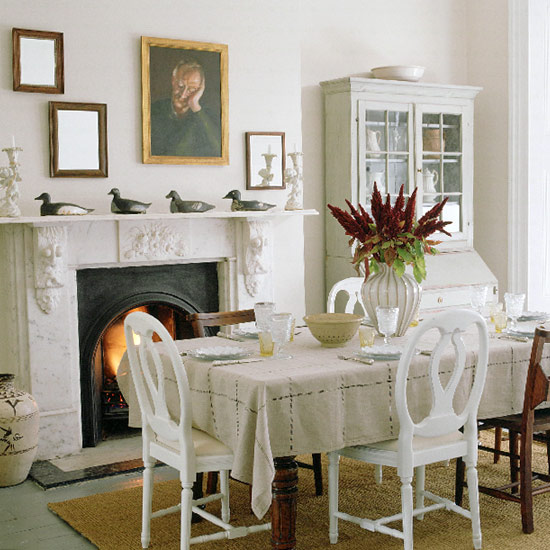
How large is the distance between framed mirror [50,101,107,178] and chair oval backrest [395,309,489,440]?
2276mm

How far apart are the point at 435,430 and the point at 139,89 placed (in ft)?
8.48

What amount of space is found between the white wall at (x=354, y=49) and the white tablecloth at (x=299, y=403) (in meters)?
2.47

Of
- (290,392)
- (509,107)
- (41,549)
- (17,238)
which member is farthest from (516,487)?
(509,107)

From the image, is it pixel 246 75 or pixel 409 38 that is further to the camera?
pixel 409 38

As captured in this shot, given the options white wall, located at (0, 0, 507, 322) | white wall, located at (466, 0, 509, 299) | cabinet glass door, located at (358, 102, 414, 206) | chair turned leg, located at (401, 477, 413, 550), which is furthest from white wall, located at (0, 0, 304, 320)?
chair turned leg, located at (401, 477, 413, 550)

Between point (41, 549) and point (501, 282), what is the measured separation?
399cm

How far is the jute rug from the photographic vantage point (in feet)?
10.4

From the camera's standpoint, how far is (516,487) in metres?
3.55

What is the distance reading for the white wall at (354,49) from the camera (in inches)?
219

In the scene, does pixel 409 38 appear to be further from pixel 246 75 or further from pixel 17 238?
pixel 17 238

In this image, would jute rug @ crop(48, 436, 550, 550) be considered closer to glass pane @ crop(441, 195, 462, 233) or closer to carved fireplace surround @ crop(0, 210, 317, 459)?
carved fireplace surround @ crop(0, 210, 317, 459)

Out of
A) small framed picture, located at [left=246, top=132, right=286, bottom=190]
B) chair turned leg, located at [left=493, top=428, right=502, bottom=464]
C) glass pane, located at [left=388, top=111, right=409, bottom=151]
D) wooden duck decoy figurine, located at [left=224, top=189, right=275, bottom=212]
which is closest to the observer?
chair turned leg, located at [left=493, top=428, right=502, bottom=464]

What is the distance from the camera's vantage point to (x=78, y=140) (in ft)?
14.3

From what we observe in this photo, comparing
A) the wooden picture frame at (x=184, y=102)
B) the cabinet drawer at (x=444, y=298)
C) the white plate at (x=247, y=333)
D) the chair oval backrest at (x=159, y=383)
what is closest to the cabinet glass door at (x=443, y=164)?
the cabinet drawer at (x=444, y=298)
